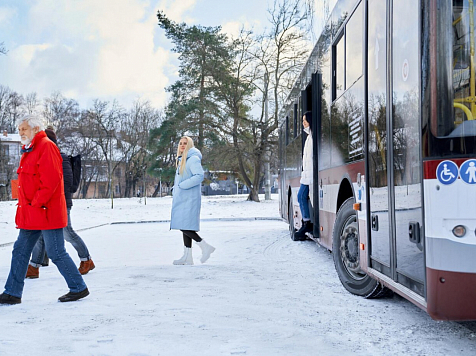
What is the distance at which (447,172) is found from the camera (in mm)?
3162

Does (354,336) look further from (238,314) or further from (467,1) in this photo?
(467,1)

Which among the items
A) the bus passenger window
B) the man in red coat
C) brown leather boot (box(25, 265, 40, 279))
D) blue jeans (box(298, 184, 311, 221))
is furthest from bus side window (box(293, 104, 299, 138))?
the man in red coat

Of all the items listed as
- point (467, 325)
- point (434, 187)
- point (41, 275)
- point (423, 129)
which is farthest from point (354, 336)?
point (41, 275)

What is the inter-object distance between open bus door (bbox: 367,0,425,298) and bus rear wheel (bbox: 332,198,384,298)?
63 centimetres

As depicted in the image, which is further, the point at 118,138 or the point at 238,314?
the point at 118,138

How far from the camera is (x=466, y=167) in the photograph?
3.12m

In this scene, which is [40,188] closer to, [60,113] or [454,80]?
[454,80]

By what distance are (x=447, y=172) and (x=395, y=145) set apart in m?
0.80

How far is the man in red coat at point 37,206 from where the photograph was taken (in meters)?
4.77

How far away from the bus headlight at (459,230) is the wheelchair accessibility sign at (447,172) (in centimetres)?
27

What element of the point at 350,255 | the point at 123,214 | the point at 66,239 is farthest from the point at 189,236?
the point at 123,214

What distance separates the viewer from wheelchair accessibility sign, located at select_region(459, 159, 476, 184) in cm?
310

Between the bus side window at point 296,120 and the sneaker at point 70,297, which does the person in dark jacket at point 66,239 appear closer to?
the sneaker at point 70,297

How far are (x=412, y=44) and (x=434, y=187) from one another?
1078 millimetres
